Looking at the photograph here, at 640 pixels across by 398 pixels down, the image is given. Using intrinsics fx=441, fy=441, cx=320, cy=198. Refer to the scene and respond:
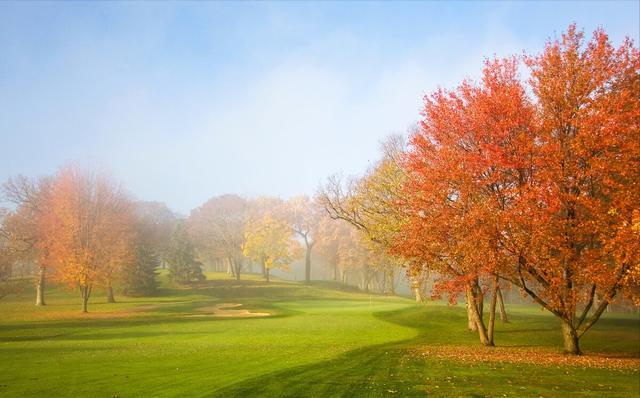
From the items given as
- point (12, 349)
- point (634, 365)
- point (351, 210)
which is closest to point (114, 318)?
point (12, 349)

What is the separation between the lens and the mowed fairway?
13.9 m

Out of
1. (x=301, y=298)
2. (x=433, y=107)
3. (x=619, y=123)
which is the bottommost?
(x=301, y=298)

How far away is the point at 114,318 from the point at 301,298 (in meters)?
32.4

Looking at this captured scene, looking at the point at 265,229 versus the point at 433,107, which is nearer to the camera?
the point at 433,107

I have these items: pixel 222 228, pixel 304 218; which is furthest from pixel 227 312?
pixel 304 218

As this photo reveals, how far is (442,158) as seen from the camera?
25.3 m

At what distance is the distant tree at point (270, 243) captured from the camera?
81.5m

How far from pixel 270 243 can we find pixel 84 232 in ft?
123

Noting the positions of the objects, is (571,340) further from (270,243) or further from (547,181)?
(270,243)

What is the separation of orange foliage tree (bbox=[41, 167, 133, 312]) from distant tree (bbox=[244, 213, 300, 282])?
30.4m

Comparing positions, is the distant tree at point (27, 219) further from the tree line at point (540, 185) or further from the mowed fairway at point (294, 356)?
the tree line at point (540, 185)

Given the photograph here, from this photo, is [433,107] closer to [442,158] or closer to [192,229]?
[442,158]

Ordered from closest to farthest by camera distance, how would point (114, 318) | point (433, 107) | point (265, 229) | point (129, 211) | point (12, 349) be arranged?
point (12, 349) → point (433, 107) → point (114, 318) → point (129, 211) → point (265, 229)

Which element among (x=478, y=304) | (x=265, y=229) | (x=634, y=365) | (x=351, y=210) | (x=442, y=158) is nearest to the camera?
(x=634, y=365)
